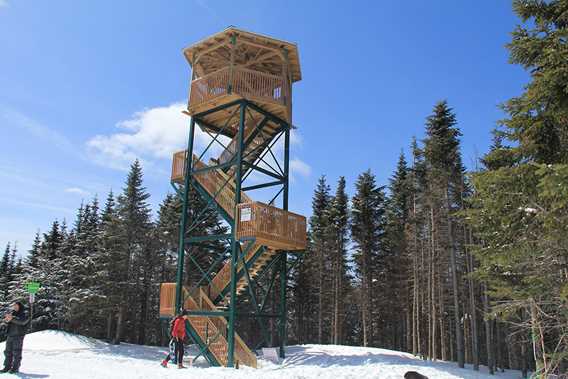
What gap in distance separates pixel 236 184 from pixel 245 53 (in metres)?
6.61

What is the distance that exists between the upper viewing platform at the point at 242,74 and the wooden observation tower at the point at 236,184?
4cm

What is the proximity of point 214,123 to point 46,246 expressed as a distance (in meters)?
27.2

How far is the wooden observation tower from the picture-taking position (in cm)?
1714

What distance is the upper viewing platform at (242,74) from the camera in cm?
1856

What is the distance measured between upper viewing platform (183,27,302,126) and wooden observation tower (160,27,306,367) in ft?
0.14

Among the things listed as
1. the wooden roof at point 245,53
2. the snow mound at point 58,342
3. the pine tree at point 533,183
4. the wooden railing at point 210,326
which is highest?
the wooden roof at point 245,53

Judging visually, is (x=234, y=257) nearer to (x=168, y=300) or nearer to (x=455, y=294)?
(x=168, y=300)

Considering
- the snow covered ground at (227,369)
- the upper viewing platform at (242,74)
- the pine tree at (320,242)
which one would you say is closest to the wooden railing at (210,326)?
the snow covered ground at (227,369)

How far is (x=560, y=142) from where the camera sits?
432 inches

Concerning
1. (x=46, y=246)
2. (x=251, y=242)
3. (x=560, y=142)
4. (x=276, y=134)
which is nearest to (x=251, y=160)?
(x=276, y=134)

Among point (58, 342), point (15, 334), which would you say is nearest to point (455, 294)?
point (15, 334)

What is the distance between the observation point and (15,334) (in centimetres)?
1052

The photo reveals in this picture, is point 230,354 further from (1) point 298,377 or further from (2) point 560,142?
(2) point 560,142

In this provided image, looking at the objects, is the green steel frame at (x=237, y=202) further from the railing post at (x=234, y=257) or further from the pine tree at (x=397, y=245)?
the pine tree at (x=397, y=245)
